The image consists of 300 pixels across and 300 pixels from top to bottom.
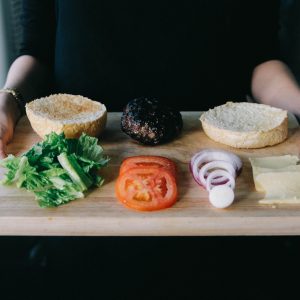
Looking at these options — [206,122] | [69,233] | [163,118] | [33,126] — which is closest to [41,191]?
[69,233]

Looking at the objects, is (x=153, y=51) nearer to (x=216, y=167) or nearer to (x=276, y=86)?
(x=276, y=86)

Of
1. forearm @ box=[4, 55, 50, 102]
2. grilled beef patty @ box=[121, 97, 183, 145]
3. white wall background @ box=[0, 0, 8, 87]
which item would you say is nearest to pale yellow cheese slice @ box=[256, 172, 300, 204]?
grilled beef patty @ box=[121, 97, 183, 145]

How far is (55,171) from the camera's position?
1.57 m

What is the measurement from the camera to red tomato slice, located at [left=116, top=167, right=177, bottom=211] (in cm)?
146

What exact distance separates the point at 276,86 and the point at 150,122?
2.37ft

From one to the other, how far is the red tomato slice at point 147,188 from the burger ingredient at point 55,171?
121 mm

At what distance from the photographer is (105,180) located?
1648 millimetres

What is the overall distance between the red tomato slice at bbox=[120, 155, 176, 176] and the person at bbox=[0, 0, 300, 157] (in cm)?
71

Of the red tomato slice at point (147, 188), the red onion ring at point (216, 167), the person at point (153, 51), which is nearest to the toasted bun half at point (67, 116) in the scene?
the person at point (153, 51)

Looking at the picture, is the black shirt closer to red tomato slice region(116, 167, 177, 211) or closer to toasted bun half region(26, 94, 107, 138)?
toasted bun half region(26, 94, 107, 138)

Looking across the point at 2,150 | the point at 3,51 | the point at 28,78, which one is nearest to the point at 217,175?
the point at 2,150
